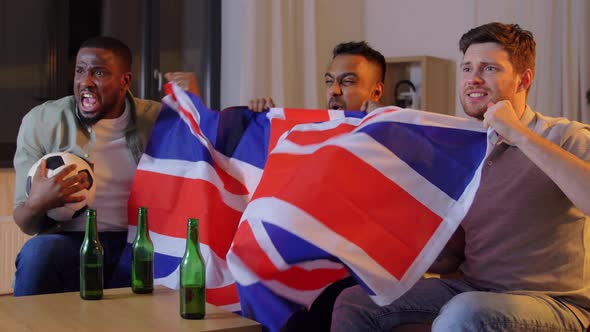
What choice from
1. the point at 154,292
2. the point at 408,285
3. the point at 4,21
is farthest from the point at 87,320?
the point at 4,21

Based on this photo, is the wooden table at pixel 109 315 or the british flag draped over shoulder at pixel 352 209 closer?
the wooden table at pixel 109 315

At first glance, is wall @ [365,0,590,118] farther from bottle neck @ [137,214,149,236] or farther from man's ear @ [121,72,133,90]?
bottle neck @ [137,214,149,236]

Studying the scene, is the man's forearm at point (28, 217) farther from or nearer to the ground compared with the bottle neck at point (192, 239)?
nearer to the ground

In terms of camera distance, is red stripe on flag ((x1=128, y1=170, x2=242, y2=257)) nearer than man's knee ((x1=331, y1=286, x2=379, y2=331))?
No

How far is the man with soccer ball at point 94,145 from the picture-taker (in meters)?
2.82

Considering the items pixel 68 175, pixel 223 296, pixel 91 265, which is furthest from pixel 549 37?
pixel 91 265

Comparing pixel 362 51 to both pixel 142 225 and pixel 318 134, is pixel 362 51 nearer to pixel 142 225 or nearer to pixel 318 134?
pixel 318 134

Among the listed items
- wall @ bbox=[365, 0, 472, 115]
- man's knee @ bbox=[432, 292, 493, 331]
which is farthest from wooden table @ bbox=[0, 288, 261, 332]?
wall @ bbox=[365, 0, 472, 115]

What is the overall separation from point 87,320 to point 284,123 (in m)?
1.09

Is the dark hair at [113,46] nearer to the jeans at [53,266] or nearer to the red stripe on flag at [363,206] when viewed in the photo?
the jeans at [53,266]

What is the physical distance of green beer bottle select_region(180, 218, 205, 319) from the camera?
198 centimetres

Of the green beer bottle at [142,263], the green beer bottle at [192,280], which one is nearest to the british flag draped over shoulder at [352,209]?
the green beer bottle at [192,280]

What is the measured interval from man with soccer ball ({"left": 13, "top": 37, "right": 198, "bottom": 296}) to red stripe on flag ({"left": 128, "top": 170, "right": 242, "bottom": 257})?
0.39ft

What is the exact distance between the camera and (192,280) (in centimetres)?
205
